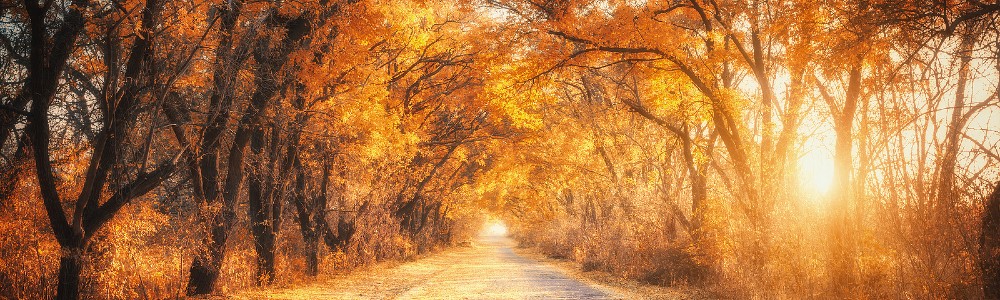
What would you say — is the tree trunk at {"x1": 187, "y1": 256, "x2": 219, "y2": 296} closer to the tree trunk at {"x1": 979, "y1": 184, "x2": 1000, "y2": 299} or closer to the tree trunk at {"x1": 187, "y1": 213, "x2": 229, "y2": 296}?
the tree trunk at {"x1": 187, "y1": 213, "x2": 229, "y2": 296}

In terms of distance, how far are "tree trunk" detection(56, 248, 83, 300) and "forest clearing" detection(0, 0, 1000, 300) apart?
0.08 feet

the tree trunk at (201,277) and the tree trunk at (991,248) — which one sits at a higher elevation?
the tree trunk at (991,248)

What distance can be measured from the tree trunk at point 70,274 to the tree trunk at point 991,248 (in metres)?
11.1

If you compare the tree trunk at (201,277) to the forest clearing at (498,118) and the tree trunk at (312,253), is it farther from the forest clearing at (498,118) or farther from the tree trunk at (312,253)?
the tree trunk at (312,253)

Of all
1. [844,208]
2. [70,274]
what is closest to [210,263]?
[70,274]

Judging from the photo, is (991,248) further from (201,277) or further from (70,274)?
(201,277)

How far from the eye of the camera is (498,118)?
15.4 metres

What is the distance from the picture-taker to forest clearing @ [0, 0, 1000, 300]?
7.83 metres

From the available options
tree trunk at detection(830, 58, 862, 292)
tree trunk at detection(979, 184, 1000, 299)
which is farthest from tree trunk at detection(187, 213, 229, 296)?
tree trunk at detection(979, 184, 1000, 299)

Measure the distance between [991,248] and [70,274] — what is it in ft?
37.0

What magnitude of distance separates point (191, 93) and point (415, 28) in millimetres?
7532

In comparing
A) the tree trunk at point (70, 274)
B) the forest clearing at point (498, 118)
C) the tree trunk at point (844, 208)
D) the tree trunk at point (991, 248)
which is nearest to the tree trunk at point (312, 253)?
the forest clearing at point (498, 118)

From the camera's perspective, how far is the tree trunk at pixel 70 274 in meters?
9.13

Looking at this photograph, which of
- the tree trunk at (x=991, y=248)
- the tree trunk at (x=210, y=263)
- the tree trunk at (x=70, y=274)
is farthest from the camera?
the tree trunk at (x=210, y=263)
